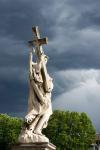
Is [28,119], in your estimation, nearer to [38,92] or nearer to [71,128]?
[38,92]

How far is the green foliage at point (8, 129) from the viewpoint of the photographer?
96.7 metres

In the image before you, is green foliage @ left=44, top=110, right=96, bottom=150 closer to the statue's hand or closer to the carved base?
the statue's hand

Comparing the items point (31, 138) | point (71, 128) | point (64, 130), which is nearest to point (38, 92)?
point (31, 138)

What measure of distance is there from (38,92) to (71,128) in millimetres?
74440

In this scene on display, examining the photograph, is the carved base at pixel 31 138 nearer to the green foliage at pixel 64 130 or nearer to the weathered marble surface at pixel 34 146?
the weathered marble surface at pixel 34 146

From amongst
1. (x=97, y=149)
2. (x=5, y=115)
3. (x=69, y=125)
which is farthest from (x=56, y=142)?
(x=97, y=149)

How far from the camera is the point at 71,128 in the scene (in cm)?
10144

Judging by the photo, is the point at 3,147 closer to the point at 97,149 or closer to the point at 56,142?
the point at 56,142

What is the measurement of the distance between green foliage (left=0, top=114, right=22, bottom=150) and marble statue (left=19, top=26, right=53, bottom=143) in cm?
6803

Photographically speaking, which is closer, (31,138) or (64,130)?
(31,138)

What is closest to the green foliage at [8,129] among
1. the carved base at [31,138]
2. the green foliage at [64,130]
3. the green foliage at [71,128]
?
the green foliage at [64,130]

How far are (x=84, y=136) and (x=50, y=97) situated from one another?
74.5m

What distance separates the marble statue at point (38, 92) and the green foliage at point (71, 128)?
71.1 metres

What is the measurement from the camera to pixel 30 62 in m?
27.7
